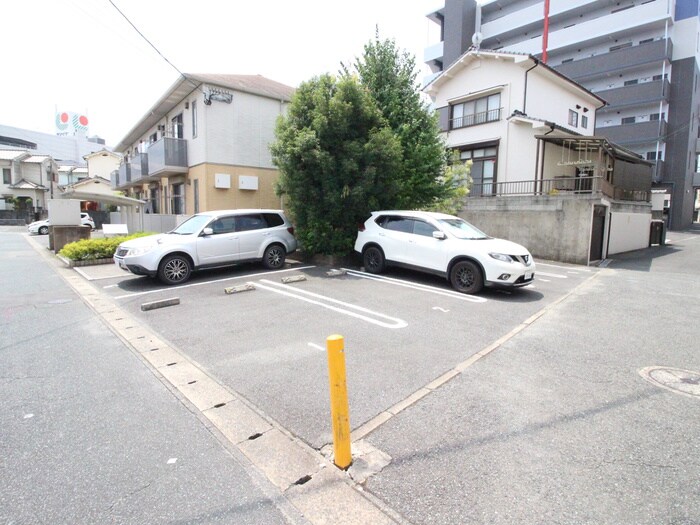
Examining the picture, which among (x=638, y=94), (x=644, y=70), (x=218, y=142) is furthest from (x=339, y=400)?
(x=644, y=70)

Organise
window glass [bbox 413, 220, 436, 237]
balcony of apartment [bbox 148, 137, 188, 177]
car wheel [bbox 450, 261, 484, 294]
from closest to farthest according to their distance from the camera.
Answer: car wheel [bbox 450, 261, 484, 294]
window glass [bbox 413, 220, 436, 237]
balcony of apartment [bbox 148, 137, 188, 177]

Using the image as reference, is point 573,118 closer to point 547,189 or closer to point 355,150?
point 547,189

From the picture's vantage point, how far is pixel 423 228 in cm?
862

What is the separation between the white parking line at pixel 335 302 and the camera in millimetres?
5680

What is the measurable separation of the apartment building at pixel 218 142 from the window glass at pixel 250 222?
3797 mm

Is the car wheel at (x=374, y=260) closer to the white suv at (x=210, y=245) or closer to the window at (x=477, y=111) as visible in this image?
the white suv at (x=210, y=245)

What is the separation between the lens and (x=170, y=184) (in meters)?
17.9

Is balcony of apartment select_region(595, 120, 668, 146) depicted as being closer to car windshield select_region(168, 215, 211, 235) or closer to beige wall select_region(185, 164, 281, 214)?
beige wall select_region(185, 164, 281, 214)

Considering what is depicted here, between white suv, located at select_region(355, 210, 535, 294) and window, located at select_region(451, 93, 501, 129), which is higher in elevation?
window, located at select_region(451, 93, 501, 129)

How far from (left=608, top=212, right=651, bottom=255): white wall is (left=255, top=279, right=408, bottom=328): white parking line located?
13192mm

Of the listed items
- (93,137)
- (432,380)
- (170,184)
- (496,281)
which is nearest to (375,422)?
(432,380)

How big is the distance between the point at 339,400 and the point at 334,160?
27.5ft

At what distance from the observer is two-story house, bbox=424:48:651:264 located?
42.4ft

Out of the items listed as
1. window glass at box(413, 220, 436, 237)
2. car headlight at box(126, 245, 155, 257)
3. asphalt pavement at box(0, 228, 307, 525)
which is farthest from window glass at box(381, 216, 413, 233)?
asphalt pavement at box(0, 228, 307, 525)
